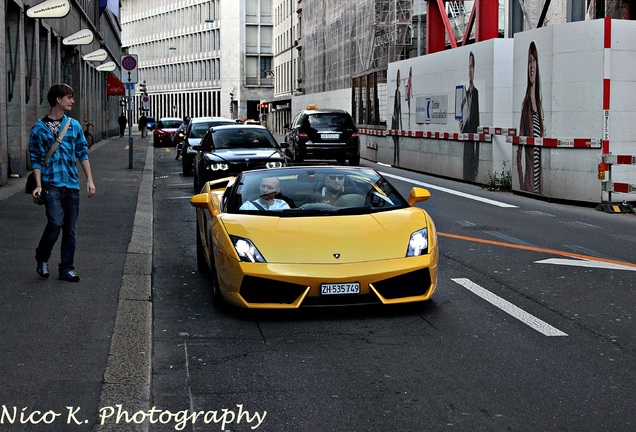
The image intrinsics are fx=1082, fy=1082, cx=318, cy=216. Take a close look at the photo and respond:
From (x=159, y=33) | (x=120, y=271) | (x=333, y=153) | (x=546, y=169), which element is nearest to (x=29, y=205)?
(x=120, y=271)

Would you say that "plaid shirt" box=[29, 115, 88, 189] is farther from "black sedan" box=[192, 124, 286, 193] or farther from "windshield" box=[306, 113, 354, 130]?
"windshield" box=[306, 113, 354, 130]

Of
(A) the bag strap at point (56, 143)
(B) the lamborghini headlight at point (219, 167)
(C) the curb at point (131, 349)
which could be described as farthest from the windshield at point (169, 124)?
(A) the bag strap at point (56, 143)

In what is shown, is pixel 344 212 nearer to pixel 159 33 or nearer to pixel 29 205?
pixel 29 205

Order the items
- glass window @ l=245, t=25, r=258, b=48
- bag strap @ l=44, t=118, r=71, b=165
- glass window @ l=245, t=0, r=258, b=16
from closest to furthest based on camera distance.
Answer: bag strap @ l=44, t=118, r=71, b=165 < glass window @ l=245, t=0, r=258, b=16 < glass window @ l=245, t=25, r=258, b=48

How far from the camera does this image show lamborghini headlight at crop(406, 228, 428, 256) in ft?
28.1

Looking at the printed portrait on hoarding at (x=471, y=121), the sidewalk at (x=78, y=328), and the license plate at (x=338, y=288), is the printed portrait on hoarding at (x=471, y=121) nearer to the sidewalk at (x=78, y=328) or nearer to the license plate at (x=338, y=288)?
the sidewalk at (x=78, y=328)

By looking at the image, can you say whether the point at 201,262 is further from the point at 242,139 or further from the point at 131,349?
the point at 242,139

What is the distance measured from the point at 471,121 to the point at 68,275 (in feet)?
58.9

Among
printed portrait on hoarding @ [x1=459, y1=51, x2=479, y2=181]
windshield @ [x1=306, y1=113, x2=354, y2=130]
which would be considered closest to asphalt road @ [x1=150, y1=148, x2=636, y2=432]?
printed portrait on hoarding @ [x1=459, y1=51, x2=479, y2=181]

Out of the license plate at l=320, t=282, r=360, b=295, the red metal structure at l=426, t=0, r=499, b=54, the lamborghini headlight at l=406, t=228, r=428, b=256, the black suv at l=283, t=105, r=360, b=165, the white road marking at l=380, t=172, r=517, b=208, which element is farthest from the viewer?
the black suv at l=283, t=105, r=360, b=165

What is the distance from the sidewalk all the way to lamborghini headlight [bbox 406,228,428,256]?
212 centimetres

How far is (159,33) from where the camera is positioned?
488 feet

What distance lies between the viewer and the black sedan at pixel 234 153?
72.4ft

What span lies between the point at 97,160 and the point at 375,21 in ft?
66.8
